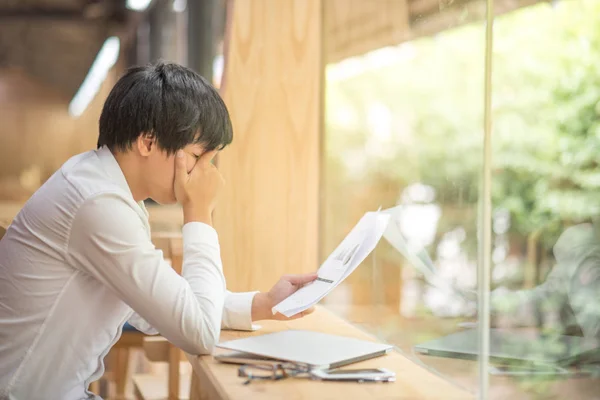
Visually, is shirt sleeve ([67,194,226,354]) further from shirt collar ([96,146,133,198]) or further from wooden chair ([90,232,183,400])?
wooden chair ([90,232,183,400])

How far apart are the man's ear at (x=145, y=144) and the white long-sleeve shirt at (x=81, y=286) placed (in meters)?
0.05

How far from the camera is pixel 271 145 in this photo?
1913 mm

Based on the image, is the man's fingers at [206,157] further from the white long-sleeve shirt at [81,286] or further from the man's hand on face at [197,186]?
the white long-sleeve shirt at [81,286]

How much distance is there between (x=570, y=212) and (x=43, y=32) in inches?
177

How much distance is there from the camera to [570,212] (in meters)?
6.05

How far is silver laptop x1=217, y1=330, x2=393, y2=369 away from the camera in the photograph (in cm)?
109

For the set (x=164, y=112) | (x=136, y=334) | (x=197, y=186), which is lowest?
(x=136, y=334)

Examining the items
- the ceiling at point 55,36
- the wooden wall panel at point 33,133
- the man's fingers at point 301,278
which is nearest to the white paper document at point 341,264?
the man's fingers at point 301,278

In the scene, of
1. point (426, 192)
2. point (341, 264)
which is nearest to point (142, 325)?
point (341, 264)

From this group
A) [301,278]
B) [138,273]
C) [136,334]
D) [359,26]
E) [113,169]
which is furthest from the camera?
[136,334]

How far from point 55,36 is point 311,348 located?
204 inches

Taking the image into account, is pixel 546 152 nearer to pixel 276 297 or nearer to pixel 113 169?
pixel 276 297

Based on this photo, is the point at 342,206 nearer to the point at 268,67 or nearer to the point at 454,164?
the point at 268,67

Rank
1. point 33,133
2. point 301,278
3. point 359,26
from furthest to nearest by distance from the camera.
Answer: point 33,133, point 359,26, point 301,278
